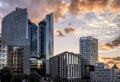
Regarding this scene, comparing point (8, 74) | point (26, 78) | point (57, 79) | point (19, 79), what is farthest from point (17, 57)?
point (8, 74)

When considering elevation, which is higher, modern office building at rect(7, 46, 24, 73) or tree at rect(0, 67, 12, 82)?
modern office building at rect(7, 46, 24, 73)

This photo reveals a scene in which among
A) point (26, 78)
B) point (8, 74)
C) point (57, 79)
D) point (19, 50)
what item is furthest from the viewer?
point (19, 50)

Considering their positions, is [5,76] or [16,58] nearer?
[5,76]

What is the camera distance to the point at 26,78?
106 m

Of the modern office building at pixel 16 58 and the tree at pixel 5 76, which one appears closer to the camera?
the tree at pixel 5 76

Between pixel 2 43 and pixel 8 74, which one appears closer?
pixel 8 74

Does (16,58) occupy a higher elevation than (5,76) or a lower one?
higher

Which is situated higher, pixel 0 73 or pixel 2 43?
pixel 2 43

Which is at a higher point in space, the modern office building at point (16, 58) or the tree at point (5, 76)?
the modern office building at point (16, 58)

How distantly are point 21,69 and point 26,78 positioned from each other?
217 ft

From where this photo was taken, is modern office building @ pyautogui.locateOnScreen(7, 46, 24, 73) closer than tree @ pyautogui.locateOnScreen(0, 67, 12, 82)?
No

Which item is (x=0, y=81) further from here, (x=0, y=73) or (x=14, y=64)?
(x=14, y=64)

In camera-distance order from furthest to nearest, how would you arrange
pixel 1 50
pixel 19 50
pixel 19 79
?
1. pixel 19 50
2. pixel 1 50
3. pixel 19 79

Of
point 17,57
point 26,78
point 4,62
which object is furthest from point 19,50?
point 26,78
